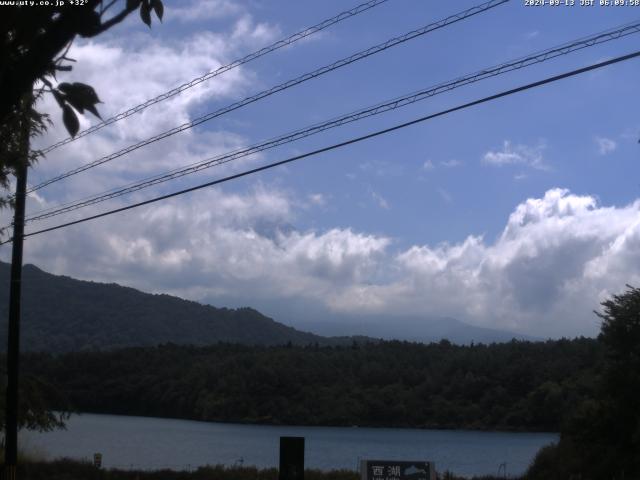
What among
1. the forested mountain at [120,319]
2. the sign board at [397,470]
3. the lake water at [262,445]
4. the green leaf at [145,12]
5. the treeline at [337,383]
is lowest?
the lake water at [262,445]

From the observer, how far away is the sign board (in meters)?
13.6

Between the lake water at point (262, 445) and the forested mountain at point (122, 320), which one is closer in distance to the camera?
the lake water at point (262, 445)

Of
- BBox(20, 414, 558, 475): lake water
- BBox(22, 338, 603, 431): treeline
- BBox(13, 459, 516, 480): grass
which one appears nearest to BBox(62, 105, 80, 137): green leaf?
BBox(13, 459, 516, 480): grass

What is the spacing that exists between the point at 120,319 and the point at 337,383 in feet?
243

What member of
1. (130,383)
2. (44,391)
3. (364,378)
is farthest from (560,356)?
(44,391)

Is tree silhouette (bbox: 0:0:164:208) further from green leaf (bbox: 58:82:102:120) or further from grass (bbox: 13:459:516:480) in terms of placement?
grass (bbox: 13:459:516:480)

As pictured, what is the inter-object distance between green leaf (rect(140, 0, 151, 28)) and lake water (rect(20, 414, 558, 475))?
23240 mm

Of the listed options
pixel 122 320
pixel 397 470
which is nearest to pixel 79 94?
pixel 397 470

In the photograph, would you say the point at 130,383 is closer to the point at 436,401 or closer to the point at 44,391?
the point at 436,401

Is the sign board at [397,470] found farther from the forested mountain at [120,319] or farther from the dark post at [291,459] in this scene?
the forested mountain at [120,319]

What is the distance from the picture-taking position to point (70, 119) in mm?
4211

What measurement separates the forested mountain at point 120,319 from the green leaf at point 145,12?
306 ft

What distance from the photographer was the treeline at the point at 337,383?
159 feet

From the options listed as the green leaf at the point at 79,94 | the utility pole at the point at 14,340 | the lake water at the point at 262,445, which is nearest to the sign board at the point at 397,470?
the utility pole at the point at 14,340
